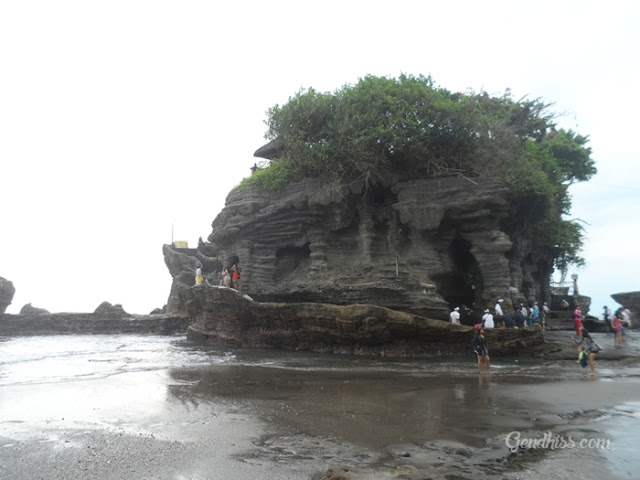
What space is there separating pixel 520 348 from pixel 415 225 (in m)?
6.25

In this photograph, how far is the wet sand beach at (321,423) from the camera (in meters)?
5.24

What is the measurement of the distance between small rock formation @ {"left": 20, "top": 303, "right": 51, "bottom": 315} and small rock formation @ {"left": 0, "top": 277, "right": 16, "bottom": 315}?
1.50m

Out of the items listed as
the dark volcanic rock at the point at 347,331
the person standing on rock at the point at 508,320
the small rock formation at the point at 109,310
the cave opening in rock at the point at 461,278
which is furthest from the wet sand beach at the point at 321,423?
the small rock formation at the point at 109,310

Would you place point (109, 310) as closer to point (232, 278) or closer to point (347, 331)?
point (232, 278)

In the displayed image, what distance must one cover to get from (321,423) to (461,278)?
15.5 meters

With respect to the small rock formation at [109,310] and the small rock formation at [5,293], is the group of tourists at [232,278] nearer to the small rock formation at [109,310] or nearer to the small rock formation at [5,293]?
the small rock formation at [109,310]

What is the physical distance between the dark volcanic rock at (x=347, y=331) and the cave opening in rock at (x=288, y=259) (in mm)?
3632

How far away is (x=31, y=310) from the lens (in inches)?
1485

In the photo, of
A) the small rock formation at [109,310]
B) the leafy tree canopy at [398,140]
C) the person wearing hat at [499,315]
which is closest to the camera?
the person wearing hat at [499,315]

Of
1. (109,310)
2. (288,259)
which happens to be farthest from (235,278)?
(109,310)

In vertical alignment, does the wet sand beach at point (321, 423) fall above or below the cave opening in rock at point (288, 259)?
below

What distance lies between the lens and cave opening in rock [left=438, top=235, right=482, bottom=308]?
66.8ft

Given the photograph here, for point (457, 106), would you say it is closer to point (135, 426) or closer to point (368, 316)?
point (368, 316)

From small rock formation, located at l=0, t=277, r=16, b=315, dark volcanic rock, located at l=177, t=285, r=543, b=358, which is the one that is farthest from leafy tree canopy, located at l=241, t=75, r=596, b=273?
small rock formation, located at l=0, t=277, r=16, b=315
